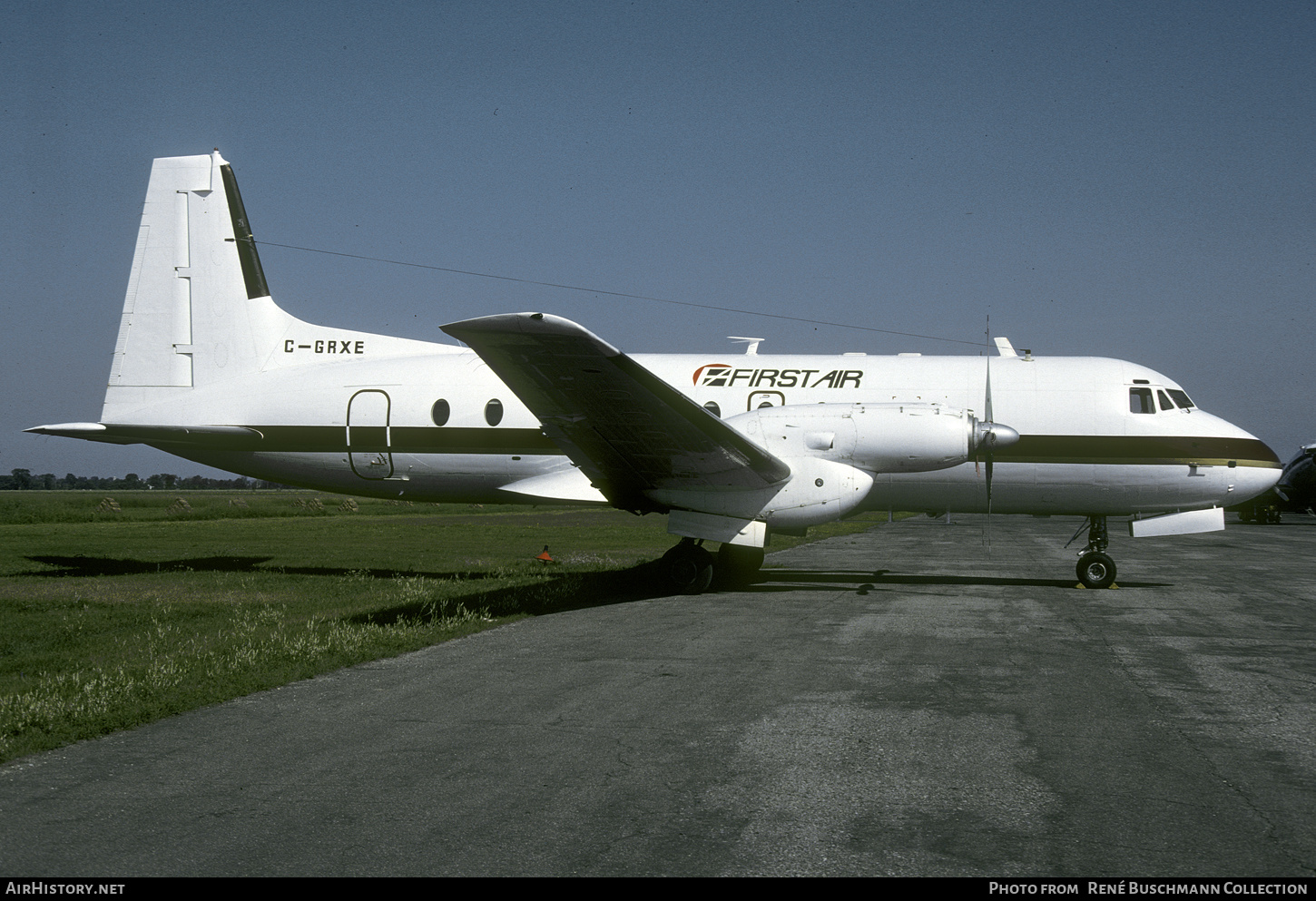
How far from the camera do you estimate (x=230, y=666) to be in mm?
9445

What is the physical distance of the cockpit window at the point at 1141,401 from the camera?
17.0 metres

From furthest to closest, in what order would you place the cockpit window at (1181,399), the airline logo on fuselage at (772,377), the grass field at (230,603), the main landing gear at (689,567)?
1. the airline logo on fuselage at (772,377)
2. the cockpit window at (1181,399)
3. the main landing gear at (689,567)
4. the grass field at (230,603)

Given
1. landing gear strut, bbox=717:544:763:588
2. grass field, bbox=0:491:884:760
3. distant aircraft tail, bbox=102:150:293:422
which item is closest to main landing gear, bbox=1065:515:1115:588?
landing gear strut, bbox=717:544:763:588

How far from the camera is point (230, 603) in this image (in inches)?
578

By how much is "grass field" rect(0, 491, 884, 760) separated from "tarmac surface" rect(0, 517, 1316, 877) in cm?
73

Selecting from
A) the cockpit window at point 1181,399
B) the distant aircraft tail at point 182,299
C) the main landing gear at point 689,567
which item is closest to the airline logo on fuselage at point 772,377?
A: the main landing gear at point 689,567

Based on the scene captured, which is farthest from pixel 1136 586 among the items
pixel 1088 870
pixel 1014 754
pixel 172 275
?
pixel 172 275

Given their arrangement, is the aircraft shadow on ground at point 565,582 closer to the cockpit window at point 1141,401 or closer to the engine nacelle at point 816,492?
the engine nacelle at point 816,492

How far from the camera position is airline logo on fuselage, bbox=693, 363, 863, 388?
694 inches

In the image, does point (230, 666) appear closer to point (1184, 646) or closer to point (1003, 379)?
point (1184, 646)

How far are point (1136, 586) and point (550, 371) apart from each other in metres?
11.5

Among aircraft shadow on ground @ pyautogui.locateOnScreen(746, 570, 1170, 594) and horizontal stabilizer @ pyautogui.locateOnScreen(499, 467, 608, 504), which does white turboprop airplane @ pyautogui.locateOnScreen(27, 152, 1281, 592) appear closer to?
horizontal stabilizer @ pyautogui.locateOnScreen(499, 467, 608, 504)

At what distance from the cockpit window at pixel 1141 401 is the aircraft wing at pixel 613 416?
6.66m

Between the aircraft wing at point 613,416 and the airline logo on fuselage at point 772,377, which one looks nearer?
the aircraft wing at point 613,416
